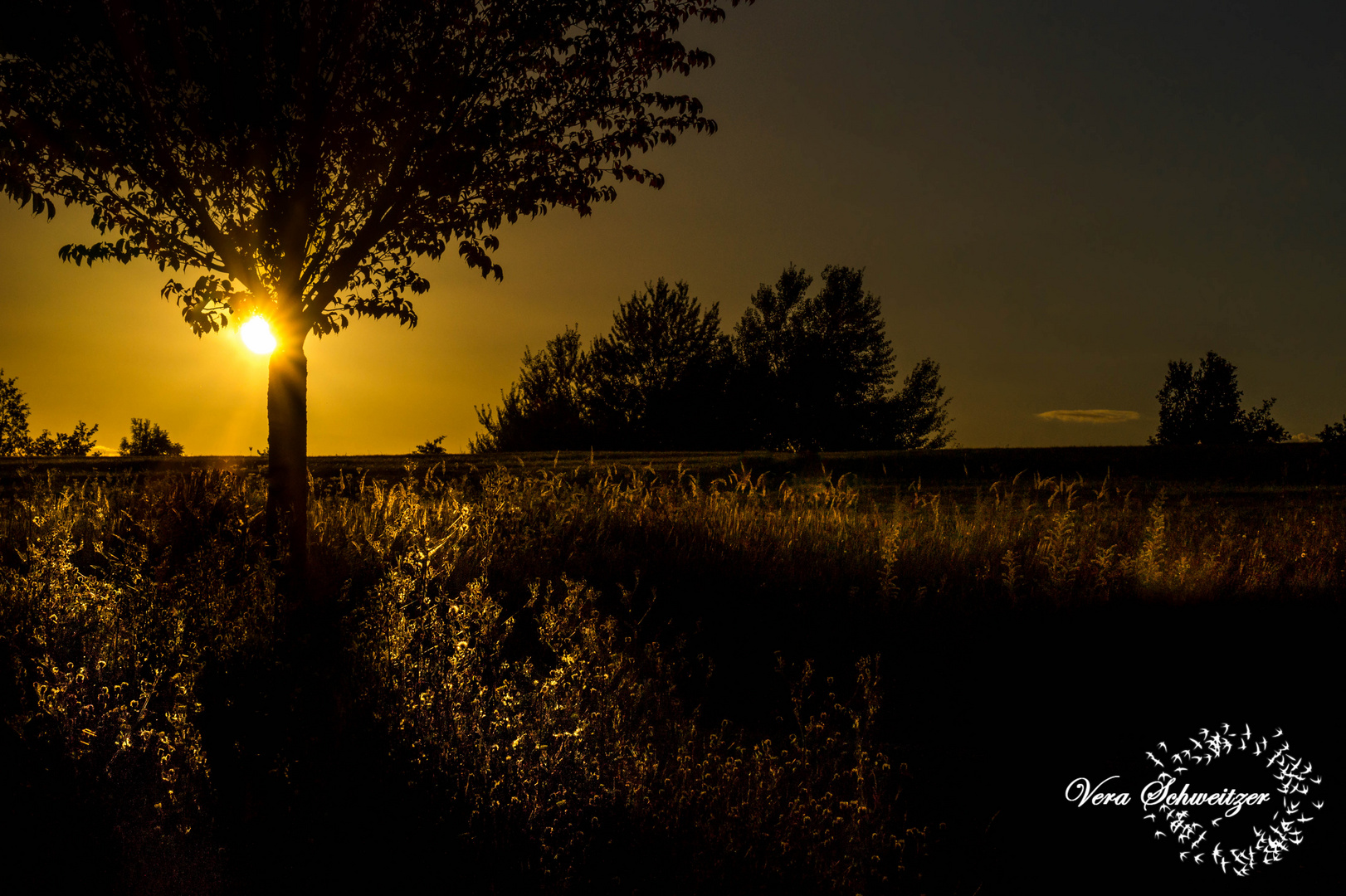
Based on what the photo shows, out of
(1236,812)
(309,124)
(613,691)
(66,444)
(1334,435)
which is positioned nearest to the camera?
(1236,812)

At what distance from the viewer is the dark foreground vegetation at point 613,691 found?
3141mm

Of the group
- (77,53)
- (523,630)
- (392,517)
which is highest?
(77,53)

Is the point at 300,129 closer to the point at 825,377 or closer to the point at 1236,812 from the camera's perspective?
the point at 1236,812

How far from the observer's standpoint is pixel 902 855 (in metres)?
3.30

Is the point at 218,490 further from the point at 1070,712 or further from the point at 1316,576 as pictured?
the point at 1316,576

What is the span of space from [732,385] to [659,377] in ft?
13.7

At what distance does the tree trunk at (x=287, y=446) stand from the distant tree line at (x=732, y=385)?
38.3 metres

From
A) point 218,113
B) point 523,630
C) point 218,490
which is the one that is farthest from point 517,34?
point 218,490

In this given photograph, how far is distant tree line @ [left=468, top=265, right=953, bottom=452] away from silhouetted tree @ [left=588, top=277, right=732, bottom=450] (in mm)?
56

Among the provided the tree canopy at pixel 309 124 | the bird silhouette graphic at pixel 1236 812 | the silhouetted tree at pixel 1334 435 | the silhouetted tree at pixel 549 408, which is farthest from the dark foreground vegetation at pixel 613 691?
the silhouetted tree at pixel 549 408

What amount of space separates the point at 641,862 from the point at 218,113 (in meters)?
5.98

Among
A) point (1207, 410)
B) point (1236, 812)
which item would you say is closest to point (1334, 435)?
point (1236, 812)

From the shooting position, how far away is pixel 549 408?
4747cm

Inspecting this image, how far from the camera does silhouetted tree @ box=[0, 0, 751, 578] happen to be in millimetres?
6285
